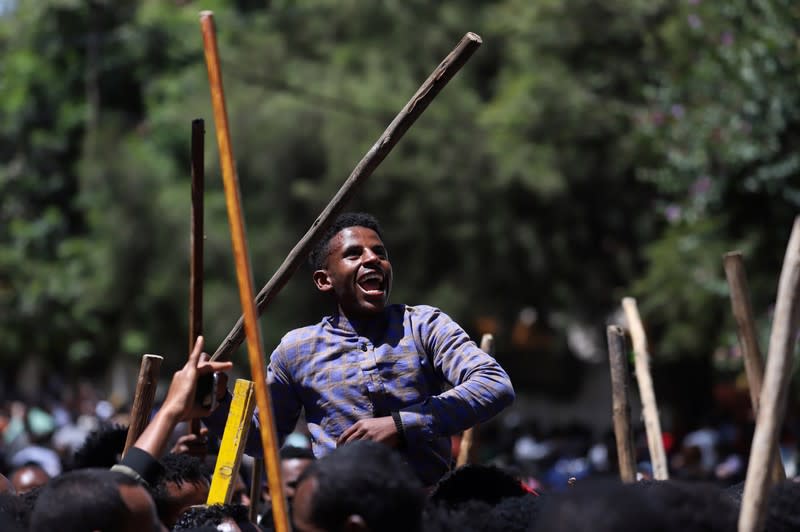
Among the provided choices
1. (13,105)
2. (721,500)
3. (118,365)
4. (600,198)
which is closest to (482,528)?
(721,500)

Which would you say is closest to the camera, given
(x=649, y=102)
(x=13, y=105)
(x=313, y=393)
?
(x=313, y=393)

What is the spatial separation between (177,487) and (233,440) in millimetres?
379

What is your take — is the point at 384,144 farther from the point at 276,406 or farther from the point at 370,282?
the point at 276,406

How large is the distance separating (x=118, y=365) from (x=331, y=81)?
1229 centimetres

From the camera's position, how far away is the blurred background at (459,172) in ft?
43.2

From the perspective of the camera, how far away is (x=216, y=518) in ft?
15.3

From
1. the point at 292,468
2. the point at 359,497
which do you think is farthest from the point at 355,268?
the point at 292,468

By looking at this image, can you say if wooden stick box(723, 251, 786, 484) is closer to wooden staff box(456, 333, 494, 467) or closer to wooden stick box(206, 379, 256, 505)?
wooden staff box(456, 333, 494, 467)

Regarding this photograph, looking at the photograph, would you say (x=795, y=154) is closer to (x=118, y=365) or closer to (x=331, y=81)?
(x=331, y=81)

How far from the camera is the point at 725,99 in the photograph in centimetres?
1246

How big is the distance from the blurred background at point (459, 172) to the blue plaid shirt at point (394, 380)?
7445 mm

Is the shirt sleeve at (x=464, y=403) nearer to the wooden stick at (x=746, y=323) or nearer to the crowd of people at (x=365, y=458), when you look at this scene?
the crowd of people at (x=365, y=458)

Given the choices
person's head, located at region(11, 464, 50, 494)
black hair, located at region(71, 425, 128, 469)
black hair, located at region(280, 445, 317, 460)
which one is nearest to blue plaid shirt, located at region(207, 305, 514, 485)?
black hair, located at region(71, 425, 128, 469)

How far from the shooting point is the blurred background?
13180 mm
